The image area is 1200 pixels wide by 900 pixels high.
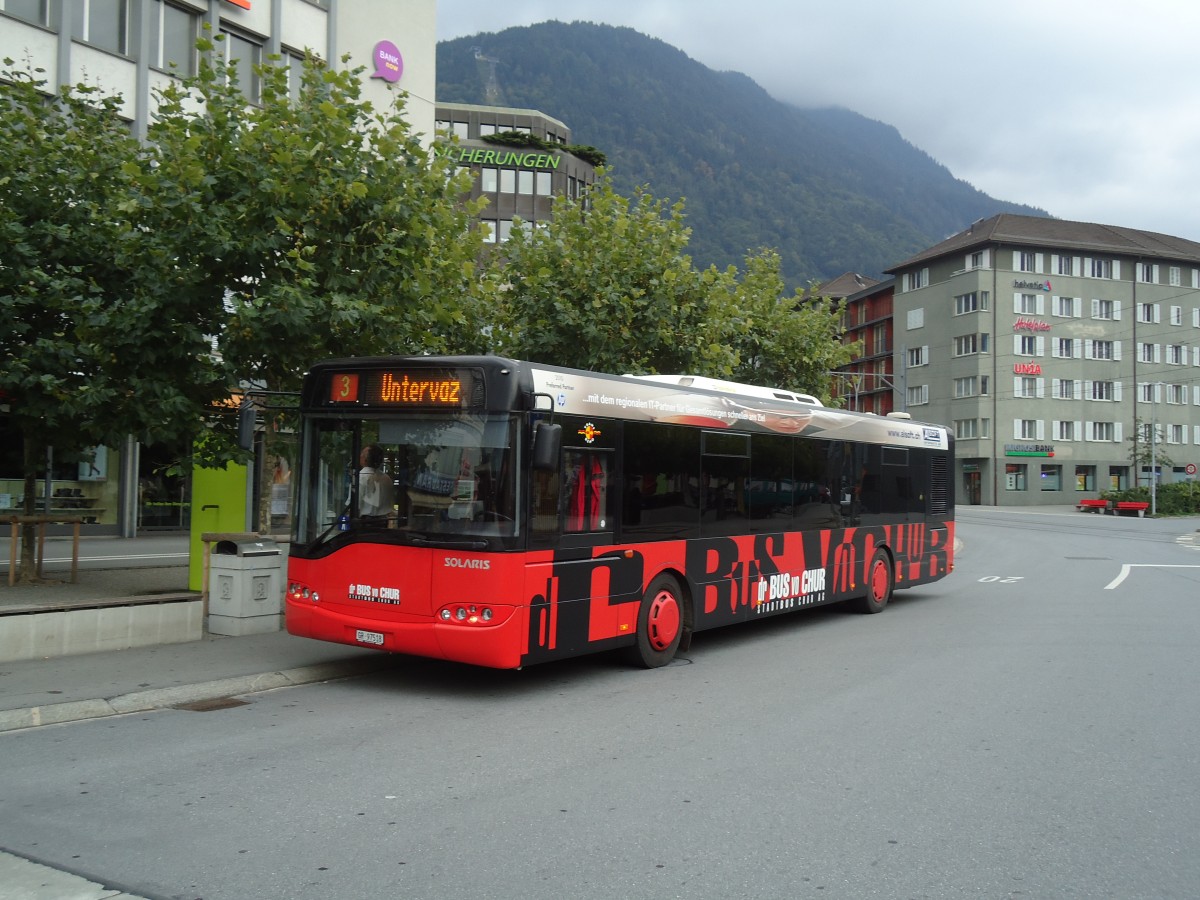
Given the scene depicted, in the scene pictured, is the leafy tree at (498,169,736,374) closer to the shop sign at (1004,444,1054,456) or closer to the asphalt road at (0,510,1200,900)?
the asphalt road at (0,510,1200,900)

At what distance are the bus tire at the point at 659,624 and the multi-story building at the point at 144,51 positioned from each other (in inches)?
631

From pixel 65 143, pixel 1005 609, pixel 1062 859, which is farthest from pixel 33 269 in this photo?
pixel 1005 609

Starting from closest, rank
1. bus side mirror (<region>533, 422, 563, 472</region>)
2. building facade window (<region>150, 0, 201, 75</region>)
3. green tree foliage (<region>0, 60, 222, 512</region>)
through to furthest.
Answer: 1. bus side mirror (<region>533, 422, 563, 472</region>)
2. green tree foliage (<region>0, 60, 222, 512</region>)
3. building facade window (<region>150, 0, 201, 75</region>)

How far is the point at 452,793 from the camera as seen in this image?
5785 millimetres

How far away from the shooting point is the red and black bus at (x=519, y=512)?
8.26 metres

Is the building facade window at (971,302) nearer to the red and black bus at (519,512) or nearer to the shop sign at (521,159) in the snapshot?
the shop sign at (521,159)

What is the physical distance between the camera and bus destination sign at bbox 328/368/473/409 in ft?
27.7

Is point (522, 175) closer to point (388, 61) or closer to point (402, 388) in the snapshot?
point (388, 61)

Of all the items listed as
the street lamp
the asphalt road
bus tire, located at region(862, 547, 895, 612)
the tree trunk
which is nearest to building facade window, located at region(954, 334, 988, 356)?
the street lamp

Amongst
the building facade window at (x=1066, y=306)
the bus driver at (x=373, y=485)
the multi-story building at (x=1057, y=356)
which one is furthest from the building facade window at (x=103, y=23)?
the building facade window at (x=1066, y=306)

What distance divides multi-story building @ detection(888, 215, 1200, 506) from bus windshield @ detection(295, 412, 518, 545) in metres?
71.3

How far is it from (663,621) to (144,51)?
21793mm

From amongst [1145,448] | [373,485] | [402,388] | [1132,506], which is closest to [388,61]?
[402,388]

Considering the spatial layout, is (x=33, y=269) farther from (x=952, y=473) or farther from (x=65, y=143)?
(x=952, y=473)
